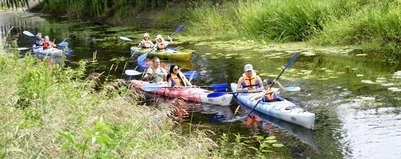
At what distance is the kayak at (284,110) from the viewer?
7.17 m

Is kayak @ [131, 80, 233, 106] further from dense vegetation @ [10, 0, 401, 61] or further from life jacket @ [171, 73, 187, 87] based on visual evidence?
dense vegetation @ [10, 0, 401, 61]

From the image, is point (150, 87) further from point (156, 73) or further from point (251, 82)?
point (251, 82)

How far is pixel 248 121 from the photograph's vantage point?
26.1 ft

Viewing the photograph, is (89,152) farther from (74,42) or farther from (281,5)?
(74,42)

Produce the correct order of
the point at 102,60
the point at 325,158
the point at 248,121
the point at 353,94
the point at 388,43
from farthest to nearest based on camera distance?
the point at 102,60, the point at 388,43, the point at 353,94, the point at 248,121, the point at 325,158

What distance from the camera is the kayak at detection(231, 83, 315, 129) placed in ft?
23.5

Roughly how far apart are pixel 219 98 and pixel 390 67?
4521 millimetres

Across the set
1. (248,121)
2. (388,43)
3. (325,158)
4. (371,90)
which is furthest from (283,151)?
(388,43)

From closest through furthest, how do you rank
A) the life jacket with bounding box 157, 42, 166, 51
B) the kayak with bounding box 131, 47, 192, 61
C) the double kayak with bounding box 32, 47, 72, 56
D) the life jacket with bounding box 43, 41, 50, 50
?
the kayak with bounding box 131, 47, 192, 61 < the life jacket with bounding box 157, 42, 166, 51 < the double kayak with bounding box 32, 47, 72, 56 < the life jacket with bounding box 43, 41, 50, 50

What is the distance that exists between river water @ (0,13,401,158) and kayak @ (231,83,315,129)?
4.4 inches

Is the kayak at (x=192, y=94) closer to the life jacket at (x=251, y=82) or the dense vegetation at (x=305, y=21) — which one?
the life jacket at (x=251, y=82)

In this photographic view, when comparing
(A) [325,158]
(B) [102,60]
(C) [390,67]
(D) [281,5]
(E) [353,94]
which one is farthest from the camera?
(D) [281,5]

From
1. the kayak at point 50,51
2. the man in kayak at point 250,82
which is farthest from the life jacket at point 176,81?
the kayak at point 50,51

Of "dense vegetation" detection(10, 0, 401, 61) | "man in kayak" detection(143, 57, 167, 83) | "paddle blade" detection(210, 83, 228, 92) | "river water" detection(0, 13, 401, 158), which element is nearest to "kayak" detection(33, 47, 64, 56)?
"river water" detection(0, 13, 401, 158)
